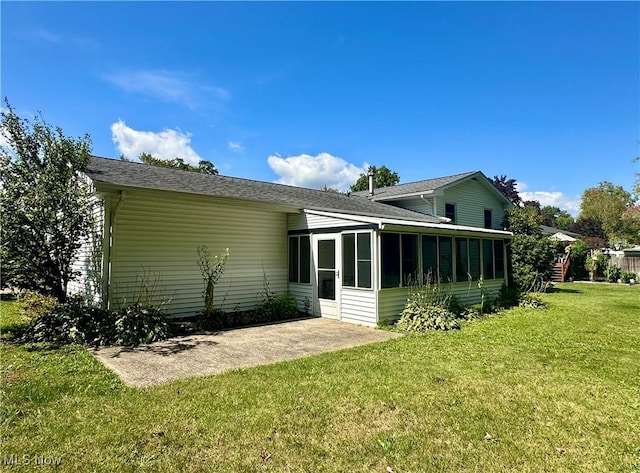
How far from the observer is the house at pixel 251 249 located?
27.5ft

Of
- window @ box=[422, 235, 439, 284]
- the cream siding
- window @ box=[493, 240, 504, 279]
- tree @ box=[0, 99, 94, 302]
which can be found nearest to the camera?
tree @ box=[0, 99, 94, 302]

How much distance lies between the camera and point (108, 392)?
4.39 meters

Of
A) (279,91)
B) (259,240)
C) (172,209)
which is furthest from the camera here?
(279,91)

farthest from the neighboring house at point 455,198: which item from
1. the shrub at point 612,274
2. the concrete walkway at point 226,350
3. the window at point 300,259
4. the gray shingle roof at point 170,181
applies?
the concrete walkway at point 226,350

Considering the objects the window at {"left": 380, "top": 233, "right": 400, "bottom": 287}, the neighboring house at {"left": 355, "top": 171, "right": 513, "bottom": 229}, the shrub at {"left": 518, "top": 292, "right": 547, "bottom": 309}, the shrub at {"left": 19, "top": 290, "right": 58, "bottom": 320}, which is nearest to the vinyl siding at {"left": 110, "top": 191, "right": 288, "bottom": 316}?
the shrub at {"left": 19, "top": 290, "right": 58, "bottom": 320}

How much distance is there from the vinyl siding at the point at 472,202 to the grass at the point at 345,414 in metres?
13.3

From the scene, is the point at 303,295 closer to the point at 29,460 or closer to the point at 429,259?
the point at 429,259

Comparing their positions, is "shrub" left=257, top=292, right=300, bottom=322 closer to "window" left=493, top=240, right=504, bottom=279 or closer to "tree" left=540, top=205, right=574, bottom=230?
"window" left=493, top=240, right=504, bottom=279

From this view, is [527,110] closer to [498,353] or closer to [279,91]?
[279,91]

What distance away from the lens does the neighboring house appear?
1820 cm

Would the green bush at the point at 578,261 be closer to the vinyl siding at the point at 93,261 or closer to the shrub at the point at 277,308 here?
the shrub at the point at 277,308

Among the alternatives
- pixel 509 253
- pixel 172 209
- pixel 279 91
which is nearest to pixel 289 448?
pixel 172 209

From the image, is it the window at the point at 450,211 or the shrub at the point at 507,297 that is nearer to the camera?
the shrub at the point at 507,297

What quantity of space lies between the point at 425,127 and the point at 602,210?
54.3 m
